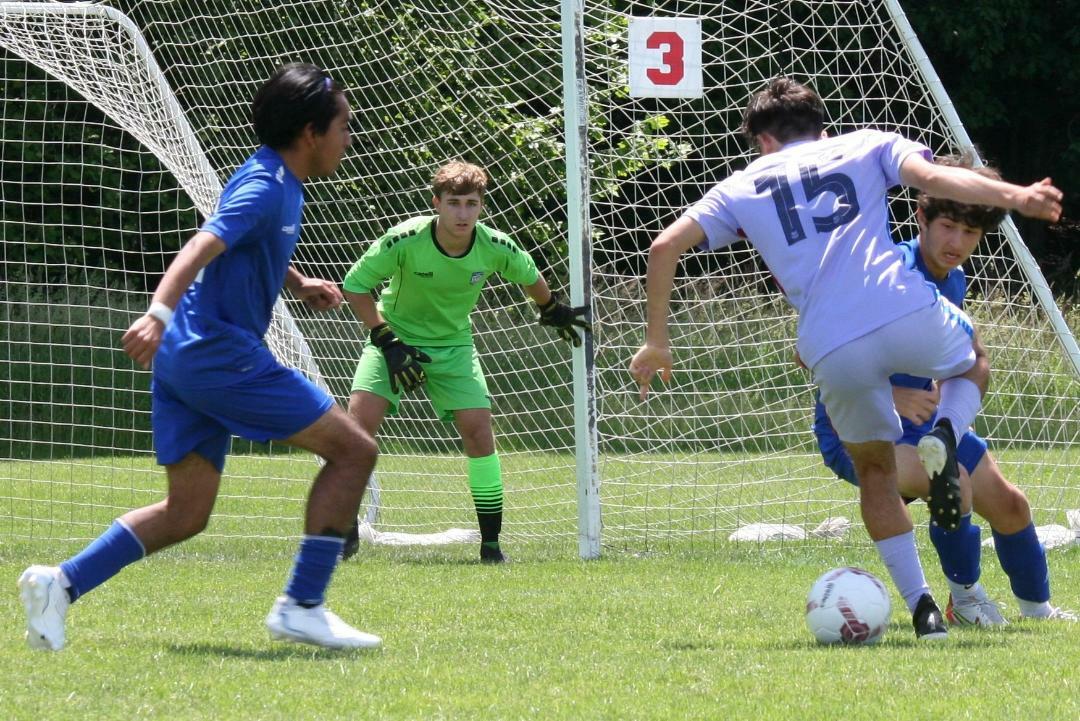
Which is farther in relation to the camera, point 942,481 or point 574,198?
point 574,198

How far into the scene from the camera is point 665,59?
7.24 metres

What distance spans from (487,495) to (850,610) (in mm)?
2898

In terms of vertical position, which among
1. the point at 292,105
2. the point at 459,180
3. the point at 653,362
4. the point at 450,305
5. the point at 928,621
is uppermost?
the point at 292,105

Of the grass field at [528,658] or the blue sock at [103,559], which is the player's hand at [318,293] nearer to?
the blue sock at [103,559]

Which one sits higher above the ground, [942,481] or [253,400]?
[253,400]

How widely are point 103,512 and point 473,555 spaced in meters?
3.10

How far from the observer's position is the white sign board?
7172 millimetres

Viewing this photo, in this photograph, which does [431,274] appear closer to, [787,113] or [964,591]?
[787,113]

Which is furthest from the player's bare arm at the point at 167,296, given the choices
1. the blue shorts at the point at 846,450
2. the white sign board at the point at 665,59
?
the white sign board at the point at 665,59

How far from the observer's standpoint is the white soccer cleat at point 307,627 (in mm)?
4449

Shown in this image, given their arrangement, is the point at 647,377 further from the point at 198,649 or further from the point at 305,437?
the point at 198,649

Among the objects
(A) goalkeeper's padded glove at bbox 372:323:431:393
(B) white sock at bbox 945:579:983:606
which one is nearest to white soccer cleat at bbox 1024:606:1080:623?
(B) white sock at bbox 945:579:983:606

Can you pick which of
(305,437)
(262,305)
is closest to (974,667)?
(305,437)

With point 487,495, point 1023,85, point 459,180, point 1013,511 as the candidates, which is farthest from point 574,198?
point 1023,85
